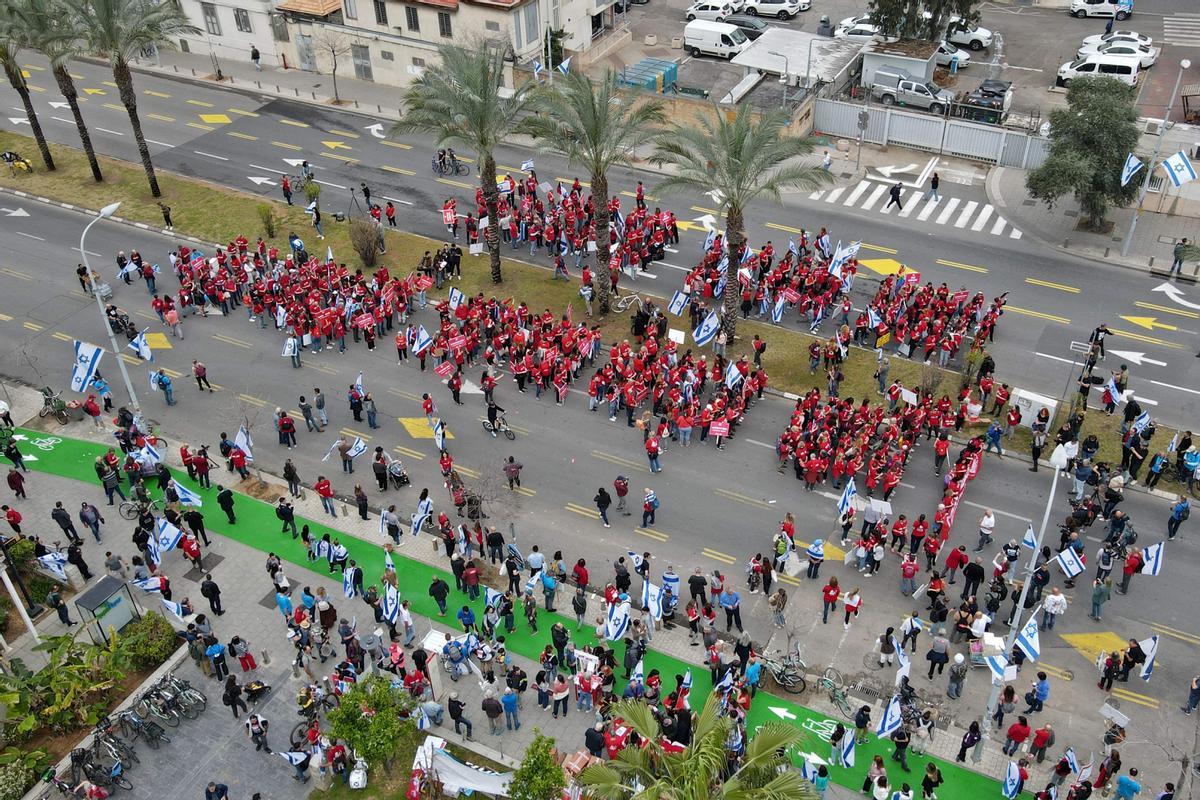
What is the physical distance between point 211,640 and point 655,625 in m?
10.7

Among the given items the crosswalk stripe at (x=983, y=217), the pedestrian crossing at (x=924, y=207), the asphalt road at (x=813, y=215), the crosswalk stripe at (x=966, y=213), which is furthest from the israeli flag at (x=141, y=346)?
the crosswalk stripe at (x=983, y=217)

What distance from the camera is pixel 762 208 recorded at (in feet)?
152

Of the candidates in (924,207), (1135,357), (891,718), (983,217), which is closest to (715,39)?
(924,207)

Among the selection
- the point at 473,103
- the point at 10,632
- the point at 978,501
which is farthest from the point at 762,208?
the point at 10,632

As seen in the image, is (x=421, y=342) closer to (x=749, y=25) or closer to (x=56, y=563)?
(x=56, y=563)

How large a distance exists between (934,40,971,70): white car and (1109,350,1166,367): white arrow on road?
Result: 2476cm

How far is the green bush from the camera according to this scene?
25.3 m

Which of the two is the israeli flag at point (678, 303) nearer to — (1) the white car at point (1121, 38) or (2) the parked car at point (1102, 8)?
(1) the white car at point (1121, 38)

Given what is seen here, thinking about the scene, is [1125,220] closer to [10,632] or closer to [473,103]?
[473,103]

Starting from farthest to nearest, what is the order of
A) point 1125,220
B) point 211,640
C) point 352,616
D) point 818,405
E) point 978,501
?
point 1125,220 → point 818,405 → point 978,501 → point 352,616 → point 211,640

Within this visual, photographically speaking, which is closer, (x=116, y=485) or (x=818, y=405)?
(x=116, y=485)

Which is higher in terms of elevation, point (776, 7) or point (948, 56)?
point (776, 7)

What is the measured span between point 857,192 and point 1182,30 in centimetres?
2678

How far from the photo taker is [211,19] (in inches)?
2467
